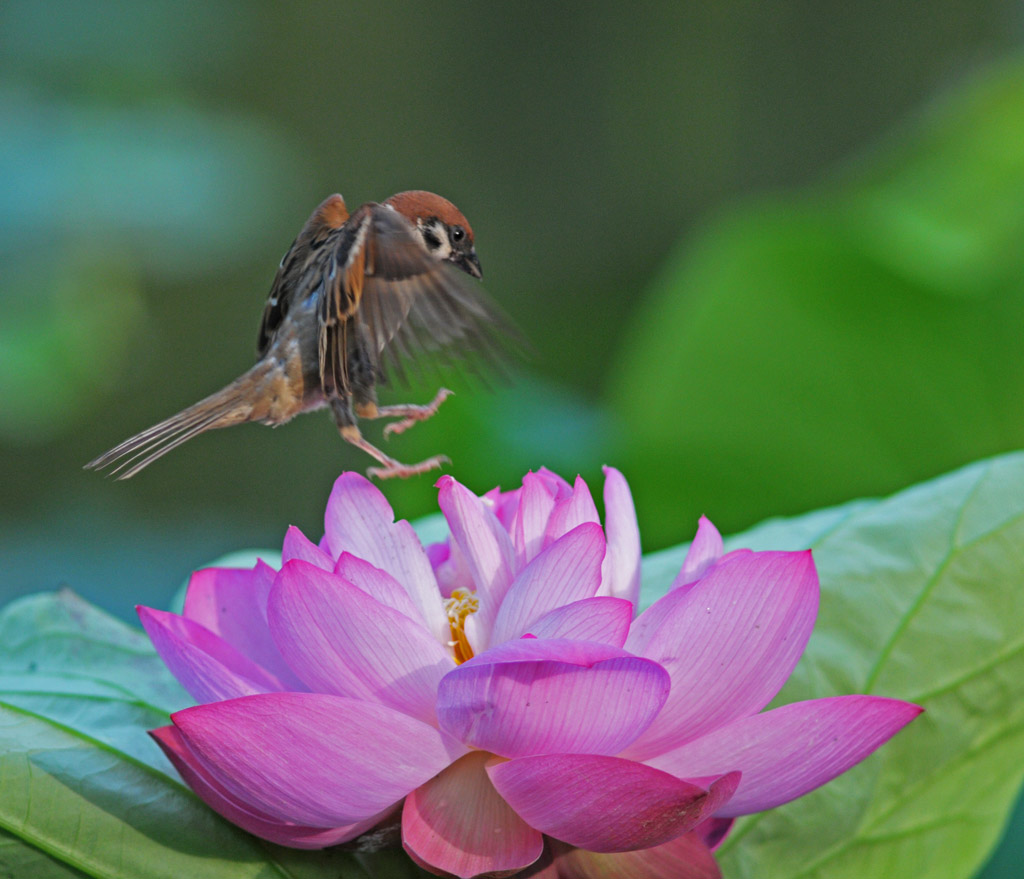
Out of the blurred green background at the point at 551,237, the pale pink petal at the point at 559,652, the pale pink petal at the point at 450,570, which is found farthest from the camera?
the blurred green background at the point at 551,237

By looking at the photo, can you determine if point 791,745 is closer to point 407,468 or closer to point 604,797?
point 604,797

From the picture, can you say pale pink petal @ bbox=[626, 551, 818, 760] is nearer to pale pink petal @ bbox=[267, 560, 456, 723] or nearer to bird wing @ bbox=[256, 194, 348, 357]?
pale pink petal @ bbox=[267, 560, 456, 723]

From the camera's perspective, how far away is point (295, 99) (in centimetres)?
231

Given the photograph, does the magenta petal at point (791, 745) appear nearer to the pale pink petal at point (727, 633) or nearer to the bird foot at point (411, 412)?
the pale pink petal at point (727, 633)

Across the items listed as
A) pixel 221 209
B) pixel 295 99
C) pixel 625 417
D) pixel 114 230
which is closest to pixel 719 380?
pixel 625 417

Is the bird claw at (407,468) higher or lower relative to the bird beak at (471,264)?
lower

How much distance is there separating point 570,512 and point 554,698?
0.07 m

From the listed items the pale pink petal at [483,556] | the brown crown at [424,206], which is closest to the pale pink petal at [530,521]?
the pale pink petal at [483,556]

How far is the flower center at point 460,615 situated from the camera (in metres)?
0.34

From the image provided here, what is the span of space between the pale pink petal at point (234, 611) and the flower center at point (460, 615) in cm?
6

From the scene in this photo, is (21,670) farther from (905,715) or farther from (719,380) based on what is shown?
(719,380)

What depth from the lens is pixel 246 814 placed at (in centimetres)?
29

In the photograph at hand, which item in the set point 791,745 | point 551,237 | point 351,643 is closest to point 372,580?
point 351,643

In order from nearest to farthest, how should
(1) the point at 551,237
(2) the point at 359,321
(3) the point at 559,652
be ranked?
(3) the point at 559,652 < (2) the point at 359,321 < (1) the point at 551,237
